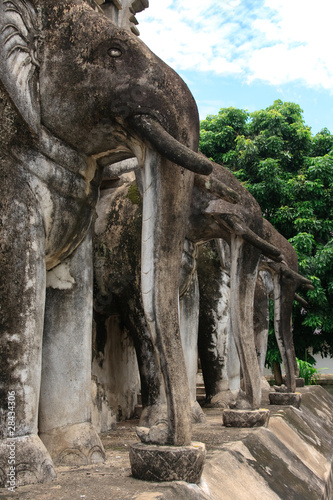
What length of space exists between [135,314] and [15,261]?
87.2 inches

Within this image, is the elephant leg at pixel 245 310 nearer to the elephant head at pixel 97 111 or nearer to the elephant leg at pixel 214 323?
the elephant leg at pixel 214 323

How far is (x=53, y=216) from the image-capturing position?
3395 mm

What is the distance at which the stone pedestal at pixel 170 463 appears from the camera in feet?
9.47

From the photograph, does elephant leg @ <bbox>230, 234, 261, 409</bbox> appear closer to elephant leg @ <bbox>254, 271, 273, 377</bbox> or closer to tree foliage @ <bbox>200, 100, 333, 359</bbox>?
elephant leg @ <bbox>254, 271, 273, 377</bbox>

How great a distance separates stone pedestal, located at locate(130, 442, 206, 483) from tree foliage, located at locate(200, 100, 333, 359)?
1063cm

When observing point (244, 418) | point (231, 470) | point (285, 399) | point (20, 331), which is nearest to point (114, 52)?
point (20, 331)

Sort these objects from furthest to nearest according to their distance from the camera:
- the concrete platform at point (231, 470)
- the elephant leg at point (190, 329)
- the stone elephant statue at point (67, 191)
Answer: the elephant leg at point (190, 329) → the stone elephant statue at point (67, 191) → the concrete platform at point (231, 470)

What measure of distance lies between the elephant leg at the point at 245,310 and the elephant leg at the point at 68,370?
200 cm

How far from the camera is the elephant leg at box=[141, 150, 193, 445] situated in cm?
296

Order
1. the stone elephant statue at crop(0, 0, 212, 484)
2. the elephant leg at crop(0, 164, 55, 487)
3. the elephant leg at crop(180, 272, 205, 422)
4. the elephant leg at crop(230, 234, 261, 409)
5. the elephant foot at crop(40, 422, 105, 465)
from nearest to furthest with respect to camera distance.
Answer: the elephant leg at crop(0, 164, 55, 487) < the stone elephant statue at crop(0, 0, 212, 484) < the elephant foot at crop(40, 422, 105, 465) < the elephant leg at crop(230, 234, 261, 409) < the elephant leg at crop(180, 272, 205, 422)

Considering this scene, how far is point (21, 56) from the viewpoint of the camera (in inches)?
130

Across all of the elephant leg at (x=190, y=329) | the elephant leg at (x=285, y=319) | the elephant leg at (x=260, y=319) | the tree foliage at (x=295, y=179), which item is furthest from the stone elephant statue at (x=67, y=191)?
the tree foliage at (x=295, y=179)

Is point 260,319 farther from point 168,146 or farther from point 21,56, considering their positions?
point 21,56

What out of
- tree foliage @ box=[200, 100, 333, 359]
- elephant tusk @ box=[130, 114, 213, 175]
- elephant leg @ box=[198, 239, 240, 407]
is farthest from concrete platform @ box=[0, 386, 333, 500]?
tree foliage @ box=[200, 100, 333, 359]
